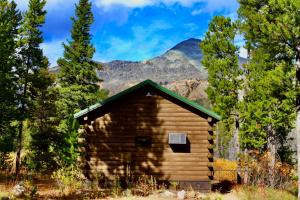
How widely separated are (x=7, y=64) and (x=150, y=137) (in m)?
10.3

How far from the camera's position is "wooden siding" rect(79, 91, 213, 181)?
2112 cm

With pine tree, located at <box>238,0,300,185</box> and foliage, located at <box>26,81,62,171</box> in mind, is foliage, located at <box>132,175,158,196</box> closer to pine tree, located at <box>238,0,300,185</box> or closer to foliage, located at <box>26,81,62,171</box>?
pine tree, located at <box>238,0,300,185</box>

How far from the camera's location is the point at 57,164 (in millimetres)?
29766

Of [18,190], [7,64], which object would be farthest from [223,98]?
[18,190]

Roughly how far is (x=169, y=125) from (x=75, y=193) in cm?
612

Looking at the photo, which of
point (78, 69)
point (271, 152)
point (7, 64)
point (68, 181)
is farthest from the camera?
point (78, 69)

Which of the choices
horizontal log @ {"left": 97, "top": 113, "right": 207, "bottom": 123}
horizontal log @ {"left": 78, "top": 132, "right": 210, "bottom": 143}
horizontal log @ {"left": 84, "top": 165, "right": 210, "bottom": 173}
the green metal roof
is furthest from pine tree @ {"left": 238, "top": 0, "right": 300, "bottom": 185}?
horizontal log @ {"left": 84, "top": 165, "right": 210, "bottom": 173}

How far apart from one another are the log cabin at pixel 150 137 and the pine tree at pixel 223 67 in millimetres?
6067

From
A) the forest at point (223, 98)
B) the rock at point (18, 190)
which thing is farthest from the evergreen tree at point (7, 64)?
the rock at point (18, 190)

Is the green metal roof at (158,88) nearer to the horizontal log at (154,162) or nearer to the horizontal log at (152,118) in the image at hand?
the horizontal log at (152,118)

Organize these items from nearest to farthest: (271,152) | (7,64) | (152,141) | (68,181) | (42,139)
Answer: (68,181) < (152,141) < (7,64) < (271,152) < (42,139)

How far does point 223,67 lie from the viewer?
27.0m

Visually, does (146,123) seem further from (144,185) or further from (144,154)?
(144,185)

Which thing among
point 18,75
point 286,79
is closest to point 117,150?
point 286,79
